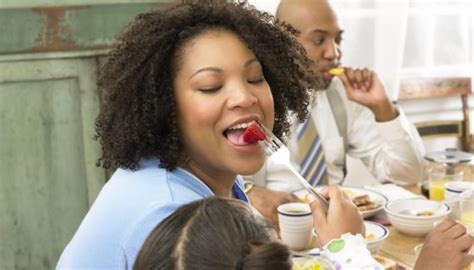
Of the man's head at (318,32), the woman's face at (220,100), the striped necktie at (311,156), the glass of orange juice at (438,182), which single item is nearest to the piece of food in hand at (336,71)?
the man's head at (318,32)

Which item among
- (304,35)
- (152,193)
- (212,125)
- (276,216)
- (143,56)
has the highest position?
(304,35)

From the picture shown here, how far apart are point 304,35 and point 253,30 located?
1019 mm

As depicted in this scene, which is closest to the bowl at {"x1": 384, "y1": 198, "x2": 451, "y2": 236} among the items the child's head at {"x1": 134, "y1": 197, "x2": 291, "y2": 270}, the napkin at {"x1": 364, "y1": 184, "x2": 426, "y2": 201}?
the napkin at {"x1": 364, "y1": 184, "x2": 426, "y2": 201}

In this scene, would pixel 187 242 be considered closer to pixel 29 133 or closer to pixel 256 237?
pixel 256 237

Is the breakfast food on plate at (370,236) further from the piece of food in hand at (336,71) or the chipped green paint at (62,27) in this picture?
the chipped green paint at (62,27)

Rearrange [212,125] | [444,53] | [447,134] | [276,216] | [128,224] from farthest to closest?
[444,53], [447,134], [276,216], [212,125], [128,224]

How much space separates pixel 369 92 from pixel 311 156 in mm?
344

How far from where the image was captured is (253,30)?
4.18 feet

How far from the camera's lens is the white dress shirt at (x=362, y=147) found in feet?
7.13

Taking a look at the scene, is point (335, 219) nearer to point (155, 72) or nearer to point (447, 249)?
point (447, 249)

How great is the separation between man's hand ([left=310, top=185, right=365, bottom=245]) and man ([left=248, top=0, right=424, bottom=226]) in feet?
2.94

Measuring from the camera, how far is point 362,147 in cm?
237

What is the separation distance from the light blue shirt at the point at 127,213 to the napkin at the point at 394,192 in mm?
875

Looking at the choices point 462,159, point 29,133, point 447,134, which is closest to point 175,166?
point 462,159
